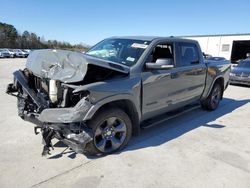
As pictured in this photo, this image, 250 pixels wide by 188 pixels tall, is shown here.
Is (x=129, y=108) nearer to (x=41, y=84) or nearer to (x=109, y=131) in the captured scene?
(x=109, y=131)

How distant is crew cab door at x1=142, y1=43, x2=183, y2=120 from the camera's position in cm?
417

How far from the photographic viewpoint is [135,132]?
421 cm

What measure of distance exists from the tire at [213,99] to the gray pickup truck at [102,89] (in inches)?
65.4

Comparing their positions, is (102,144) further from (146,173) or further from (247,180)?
(247,180)

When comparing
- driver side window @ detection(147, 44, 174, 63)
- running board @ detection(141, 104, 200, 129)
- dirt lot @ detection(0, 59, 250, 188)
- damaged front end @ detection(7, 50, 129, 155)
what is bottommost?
dirt lot @ detection(0, 59, 250, 188)

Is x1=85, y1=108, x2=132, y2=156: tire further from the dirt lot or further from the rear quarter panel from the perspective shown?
the rear quarter panel

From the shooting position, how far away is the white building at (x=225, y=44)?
1364 inches

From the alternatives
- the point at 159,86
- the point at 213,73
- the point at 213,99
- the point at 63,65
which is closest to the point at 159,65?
the point at 159,86

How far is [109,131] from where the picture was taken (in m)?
3.82

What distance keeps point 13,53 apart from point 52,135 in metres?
43.3

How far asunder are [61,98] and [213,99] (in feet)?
15.2

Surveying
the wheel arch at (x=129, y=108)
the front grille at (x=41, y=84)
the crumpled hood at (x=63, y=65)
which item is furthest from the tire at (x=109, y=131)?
the front grille at (x=41, y=84)

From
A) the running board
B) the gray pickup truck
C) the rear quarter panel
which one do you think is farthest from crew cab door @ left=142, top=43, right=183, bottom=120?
the rear quarter panel

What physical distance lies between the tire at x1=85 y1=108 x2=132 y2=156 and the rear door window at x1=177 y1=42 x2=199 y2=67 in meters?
1.85
